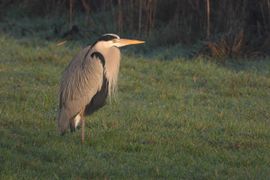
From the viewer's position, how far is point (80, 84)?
788cm

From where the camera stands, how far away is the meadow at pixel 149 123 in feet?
21.5

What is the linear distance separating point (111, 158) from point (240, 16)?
7109 mm

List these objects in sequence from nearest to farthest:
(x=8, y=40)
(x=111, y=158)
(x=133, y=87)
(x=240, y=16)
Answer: (x=111, y=158) < (x=133, y=87) < (x=240, y=16) < (x=8, y=40)

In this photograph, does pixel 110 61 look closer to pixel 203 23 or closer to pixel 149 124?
A: pixel 149 124

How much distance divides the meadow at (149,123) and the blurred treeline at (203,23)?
57 cm

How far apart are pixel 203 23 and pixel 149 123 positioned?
5.63 metres

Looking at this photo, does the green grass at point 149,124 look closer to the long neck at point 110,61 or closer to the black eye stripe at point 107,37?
the long neck at point 110,61

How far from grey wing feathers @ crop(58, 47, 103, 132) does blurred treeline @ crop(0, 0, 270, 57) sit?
503cm

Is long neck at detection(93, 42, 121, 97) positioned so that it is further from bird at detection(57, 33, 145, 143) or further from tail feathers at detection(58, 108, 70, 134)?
tail feathers at detection(58, 108, 70, 134)

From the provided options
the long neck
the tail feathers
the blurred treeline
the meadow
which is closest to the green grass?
the meadow

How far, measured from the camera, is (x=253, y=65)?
39.7ft

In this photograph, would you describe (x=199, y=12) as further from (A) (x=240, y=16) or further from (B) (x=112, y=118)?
(B) (x=112, y=118)

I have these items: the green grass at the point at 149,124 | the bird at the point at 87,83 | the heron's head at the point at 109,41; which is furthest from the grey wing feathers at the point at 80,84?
the green grass at the point at 149,124

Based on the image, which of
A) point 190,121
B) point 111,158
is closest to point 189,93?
point 190,121
